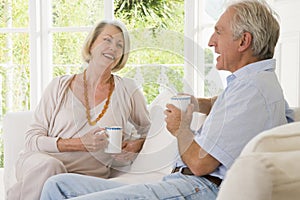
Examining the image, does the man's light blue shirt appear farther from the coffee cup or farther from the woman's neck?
the woman's neck

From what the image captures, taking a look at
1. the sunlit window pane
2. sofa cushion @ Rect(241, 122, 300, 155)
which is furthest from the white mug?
the sunlit window pane

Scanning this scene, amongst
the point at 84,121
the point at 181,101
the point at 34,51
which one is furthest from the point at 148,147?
the point at 34,51

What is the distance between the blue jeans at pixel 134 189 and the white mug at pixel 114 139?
1.18 ft

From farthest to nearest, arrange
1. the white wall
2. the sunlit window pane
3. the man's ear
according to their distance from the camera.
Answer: the sunlit window pane
the white wall
the man's ear

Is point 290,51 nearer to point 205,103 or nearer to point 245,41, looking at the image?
point 205,103

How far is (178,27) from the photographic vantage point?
455 centimetres

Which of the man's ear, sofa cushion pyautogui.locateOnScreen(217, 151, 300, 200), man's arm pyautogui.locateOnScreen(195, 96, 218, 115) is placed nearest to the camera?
sofa cushion pyautogui.locateOnScreen(217, 151, 300, 200)

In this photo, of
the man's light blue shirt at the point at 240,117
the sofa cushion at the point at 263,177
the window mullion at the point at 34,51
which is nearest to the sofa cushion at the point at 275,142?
the sofa cushion at the point at 263,177

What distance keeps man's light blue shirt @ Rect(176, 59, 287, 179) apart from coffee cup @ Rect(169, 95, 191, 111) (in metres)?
0.16

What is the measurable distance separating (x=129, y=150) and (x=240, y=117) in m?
0.81

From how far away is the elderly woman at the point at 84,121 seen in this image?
2.30 m

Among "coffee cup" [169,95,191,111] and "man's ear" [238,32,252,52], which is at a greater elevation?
"man's ear" [238,32,252,52]

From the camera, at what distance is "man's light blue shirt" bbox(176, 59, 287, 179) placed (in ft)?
5.26

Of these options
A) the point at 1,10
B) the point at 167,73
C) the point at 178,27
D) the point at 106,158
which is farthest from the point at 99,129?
the point at 1,10
